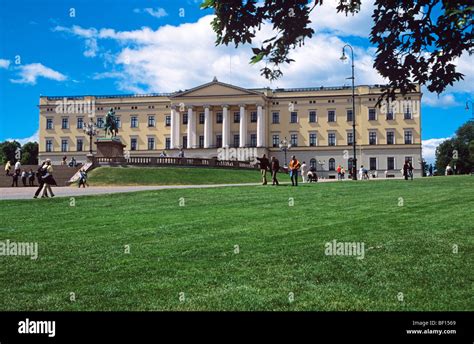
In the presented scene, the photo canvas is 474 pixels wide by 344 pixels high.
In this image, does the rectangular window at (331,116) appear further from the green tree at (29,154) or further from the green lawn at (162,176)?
the green tree at (29,154)

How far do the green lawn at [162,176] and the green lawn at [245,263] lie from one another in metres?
23.8

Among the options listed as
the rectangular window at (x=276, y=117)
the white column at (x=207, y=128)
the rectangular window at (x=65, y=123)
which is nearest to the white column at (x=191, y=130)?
the white column at (x=207, y=128)

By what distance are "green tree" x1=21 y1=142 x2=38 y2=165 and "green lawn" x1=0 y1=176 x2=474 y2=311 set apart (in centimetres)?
6638

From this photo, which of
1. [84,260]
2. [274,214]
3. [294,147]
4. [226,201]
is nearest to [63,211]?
[226,201]

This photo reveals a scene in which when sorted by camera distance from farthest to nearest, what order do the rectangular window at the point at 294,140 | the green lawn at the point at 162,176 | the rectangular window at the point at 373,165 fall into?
the rectangular window at the point at 294,140, the rectangular window at the point at 373,165, the green lawn at the point at 162,176

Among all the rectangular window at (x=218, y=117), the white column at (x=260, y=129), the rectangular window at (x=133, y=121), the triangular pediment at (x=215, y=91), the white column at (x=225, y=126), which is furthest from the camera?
the rectangular window at (x=133, y=121)

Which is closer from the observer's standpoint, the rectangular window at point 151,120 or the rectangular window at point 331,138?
the rectangular window at point 331,138

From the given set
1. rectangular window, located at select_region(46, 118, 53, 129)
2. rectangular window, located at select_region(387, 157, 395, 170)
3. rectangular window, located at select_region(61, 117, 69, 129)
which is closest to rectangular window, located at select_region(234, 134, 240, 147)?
rectangular window, located at select_region(387, 157, 395, 170)

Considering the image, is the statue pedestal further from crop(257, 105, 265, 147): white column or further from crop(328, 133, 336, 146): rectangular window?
crop(328, 133, 336, 146): rectangular window

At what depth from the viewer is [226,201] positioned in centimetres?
1538

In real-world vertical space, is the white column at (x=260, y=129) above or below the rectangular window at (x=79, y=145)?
above

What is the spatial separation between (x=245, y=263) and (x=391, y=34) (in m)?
3.25

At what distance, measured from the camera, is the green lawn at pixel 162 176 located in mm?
34906
